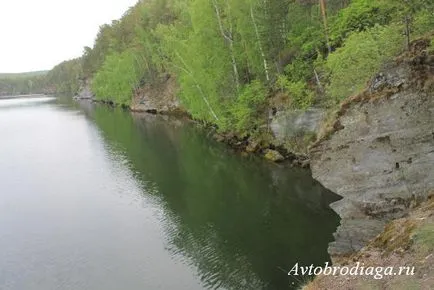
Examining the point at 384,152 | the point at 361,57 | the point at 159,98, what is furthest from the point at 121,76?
the point at 384,152

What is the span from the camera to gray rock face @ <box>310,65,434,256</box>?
17.2m

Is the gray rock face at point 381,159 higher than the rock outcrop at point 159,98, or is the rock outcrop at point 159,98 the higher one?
the rock outcrop at point 159,98

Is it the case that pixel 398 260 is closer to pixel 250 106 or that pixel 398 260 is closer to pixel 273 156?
pixel 273 156

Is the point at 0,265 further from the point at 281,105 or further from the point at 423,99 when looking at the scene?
the point at 281,105

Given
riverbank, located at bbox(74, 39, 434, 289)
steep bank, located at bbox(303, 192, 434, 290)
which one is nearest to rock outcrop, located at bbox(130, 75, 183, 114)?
riverbank, located at bbox(74, 39, 434, 289)

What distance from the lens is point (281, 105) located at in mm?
39094

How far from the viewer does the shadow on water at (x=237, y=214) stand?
20609 millimetres

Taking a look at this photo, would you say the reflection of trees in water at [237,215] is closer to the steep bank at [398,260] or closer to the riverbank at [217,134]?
the riverbank at [217,134]

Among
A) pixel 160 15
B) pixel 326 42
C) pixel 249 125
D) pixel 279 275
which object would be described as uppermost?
pixel 160 15

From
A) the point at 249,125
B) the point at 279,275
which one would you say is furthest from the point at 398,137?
the point at 249,125

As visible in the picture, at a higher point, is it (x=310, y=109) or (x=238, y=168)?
(x=310, y=109)

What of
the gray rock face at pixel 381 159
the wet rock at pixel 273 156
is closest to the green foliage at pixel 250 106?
the wet rock at pixel 273 156

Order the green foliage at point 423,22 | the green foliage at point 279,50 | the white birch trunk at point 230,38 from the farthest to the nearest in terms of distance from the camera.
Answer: the white birch trunk at point 230,38
the green foliage at point 279,50
the green foliage at point 423,22

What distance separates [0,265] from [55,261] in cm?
315
